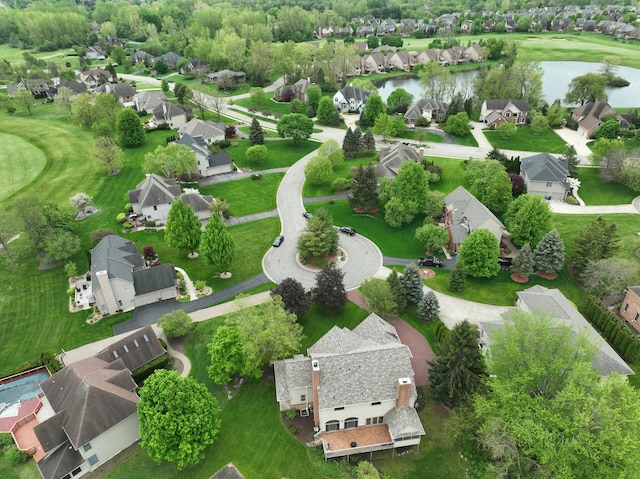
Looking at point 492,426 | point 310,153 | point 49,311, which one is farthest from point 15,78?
point 492,426

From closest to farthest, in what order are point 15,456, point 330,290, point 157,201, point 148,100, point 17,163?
point 15,456
point 330,290
point 157,201
point 17,163
point 148,100

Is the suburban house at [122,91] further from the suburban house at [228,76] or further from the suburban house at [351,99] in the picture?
the suburban house at [351,99]

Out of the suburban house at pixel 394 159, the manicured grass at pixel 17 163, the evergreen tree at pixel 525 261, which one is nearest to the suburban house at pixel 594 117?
the suburban house at pixel 394 159

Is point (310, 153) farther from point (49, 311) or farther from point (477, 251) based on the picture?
point (49, 311)

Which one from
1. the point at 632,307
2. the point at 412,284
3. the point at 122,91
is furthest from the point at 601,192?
the point at 122,91

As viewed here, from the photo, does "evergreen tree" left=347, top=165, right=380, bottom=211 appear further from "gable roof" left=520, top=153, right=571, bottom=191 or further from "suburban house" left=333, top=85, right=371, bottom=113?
"suburban house" left=333, top=85, right=371, bottom=113

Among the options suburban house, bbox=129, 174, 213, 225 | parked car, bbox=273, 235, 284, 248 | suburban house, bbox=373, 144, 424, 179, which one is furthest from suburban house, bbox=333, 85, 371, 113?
parked car, bbox=273, 235, 284, 248

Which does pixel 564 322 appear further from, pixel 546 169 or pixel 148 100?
pixel 148 100
